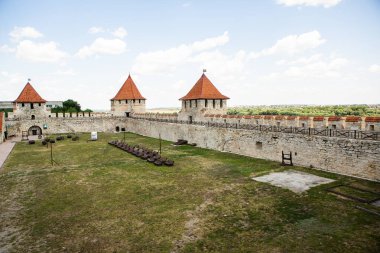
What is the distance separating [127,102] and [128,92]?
5.20 ft

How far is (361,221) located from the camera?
8367mm

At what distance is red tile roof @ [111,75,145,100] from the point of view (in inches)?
1645

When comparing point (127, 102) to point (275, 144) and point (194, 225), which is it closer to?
point (275, 144)

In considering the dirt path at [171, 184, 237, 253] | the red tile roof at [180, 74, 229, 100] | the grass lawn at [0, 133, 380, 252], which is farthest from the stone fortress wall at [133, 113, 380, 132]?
the dirt path at [171, 184, 237, 253]

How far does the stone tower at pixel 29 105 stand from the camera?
119 ft

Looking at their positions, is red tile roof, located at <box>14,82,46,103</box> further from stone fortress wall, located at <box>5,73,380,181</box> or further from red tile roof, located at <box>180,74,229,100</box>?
red tile roof, located at <box>180,74,229,100</box>

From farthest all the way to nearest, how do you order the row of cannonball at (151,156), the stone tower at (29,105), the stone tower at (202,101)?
the stone tower at (29,105) → the stone tower at (202,101) → the row of cannonball at (151,156)

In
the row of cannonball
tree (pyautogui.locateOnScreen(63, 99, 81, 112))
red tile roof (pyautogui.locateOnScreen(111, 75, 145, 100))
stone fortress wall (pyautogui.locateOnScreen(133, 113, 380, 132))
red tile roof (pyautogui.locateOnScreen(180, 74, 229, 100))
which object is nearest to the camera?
stone fortress wall (pyautogui.locateOnScreen(133, 113, 380, 132))

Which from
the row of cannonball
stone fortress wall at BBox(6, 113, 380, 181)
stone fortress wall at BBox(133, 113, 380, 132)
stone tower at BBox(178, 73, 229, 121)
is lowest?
the row of cannonball

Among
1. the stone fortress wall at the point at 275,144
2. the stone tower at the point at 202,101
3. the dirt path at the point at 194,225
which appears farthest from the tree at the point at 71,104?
the dirt path at the point at 194,225

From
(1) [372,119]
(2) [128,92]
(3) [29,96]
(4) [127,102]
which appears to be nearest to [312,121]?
(1) [372,119]

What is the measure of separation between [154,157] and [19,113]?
27.5 m

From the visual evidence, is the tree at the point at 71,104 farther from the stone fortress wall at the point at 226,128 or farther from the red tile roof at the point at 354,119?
the red tile roof at the point at 354,119

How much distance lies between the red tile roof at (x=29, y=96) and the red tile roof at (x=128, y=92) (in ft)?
34.3
